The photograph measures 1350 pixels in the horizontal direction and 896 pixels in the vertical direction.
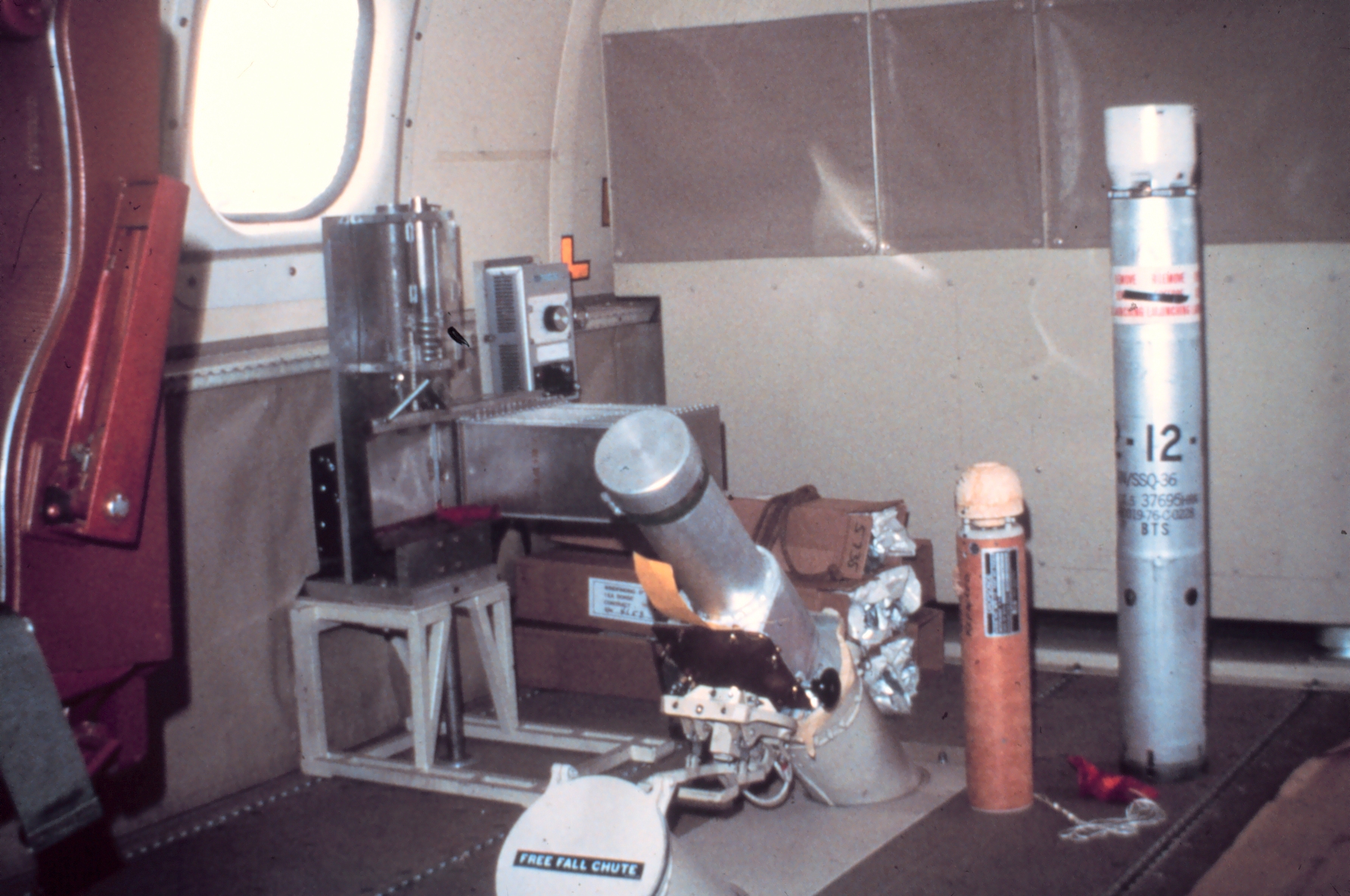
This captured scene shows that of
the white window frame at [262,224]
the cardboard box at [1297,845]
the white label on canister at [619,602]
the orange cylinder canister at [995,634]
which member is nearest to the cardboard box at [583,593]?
the white label on canister at [619,602]

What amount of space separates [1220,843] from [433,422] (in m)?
2.30

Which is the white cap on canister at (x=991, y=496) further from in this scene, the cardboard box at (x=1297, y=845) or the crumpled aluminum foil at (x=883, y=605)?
the cardboard box at (x=1297, y=845)

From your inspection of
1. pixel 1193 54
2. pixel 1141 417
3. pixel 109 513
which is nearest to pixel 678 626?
pixel 109 513

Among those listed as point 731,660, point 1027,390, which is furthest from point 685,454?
point 1027,390

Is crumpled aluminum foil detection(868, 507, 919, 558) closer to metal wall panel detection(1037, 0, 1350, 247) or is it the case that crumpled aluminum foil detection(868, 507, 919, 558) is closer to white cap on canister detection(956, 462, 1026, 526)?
white cap on canister detection(956, 462, 1026, 526)

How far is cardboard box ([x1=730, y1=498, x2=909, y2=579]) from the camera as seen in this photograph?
407 cm

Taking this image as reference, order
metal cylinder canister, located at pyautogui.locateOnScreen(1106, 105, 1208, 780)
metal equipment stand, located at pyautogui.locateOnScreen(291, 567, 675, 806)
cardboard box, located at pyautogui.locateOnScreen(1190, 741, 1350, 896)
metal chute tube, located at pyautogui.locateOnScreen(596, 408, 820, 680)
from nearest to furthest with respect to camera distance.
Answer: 1. metal chute tube, located at pyautogui.locateOnScreen(596, 408, 820, 680)
2. cardboard box, located at pyautogui.locateOnScreen(1190, 741, 1350, 896)
3. metal cylinder canister, located at pyautogui.locateOnScreen(1106, 105, 1208, 780)
4. metal equipment stand, located at pyautogui.locateOnScreen(291, 567, 675, 806)

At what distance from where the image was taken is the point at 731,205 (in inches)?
190

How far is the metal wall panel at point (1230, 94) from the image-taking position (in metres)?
3.99

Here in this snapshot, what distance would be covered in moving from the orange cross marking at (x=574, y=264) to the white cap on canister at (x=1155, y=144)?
213 cm

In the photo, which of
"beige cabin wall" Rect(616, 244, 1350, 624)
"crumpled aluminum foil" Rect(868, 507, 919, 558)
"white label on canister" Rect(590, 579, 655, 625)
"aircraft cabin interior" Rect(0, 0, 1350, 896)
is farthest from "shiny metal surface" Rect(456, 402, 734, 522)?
"beige cabin wall" Rect(616, 244, 1350, 624)

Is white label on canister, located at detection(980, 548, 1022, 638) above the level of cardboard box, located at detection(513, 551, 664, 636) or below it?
above

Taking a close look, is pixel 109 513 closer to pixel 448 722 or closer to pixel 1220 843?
pixel 448 722

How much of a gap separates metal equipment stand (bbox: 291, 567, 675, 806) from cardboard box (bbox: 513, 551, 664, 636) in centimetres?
42
